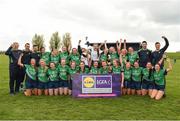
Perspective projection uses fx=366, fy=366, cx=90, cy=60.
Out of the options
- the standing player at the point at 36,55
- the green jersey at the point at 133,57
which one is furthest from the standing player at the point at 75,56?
the green jersey at the point at 133,57

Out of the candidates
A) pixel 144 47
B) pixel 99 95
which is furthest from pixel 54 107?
pixel 144 47

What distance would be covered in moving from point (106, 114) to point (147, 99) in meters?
3.11

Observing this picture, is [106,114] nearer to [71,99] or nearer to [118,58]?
[71,99]

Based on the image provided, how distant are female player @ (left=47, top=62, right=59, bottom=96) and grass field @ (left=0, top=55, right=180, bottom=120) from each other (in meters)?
0.60

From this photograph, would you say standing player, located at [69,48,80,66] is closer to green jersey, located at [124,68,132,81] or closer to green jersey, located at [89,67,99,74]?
green jersey, located at [89,67,99,74]

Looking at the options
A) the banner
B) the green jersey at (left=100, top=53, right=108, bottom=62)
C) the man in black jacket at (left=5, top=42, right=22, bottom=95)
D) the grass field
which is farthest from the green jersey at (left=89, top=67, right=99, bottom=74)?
the man in black jacket at (left=5, top=42, right=22, bottom=95)

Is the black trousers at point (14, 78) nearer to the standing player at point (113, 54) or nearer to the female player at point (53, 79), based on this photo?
the female player at point (53, 79)

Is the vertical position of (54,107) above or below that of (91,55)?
below

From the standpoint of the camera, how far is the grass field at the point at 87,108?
34.1 ft

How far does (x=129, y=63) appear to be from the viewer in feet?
46.3

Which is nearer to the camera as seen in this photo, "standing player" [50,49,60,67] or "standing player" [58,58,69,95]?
"standing player" [58,58,69,95]

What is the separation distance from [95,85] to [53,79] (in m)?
1.69

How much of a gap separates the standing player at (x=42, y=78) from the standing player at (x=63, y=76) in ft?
1.81

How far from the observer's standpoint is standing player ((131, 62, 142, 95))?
1409 centimetres
